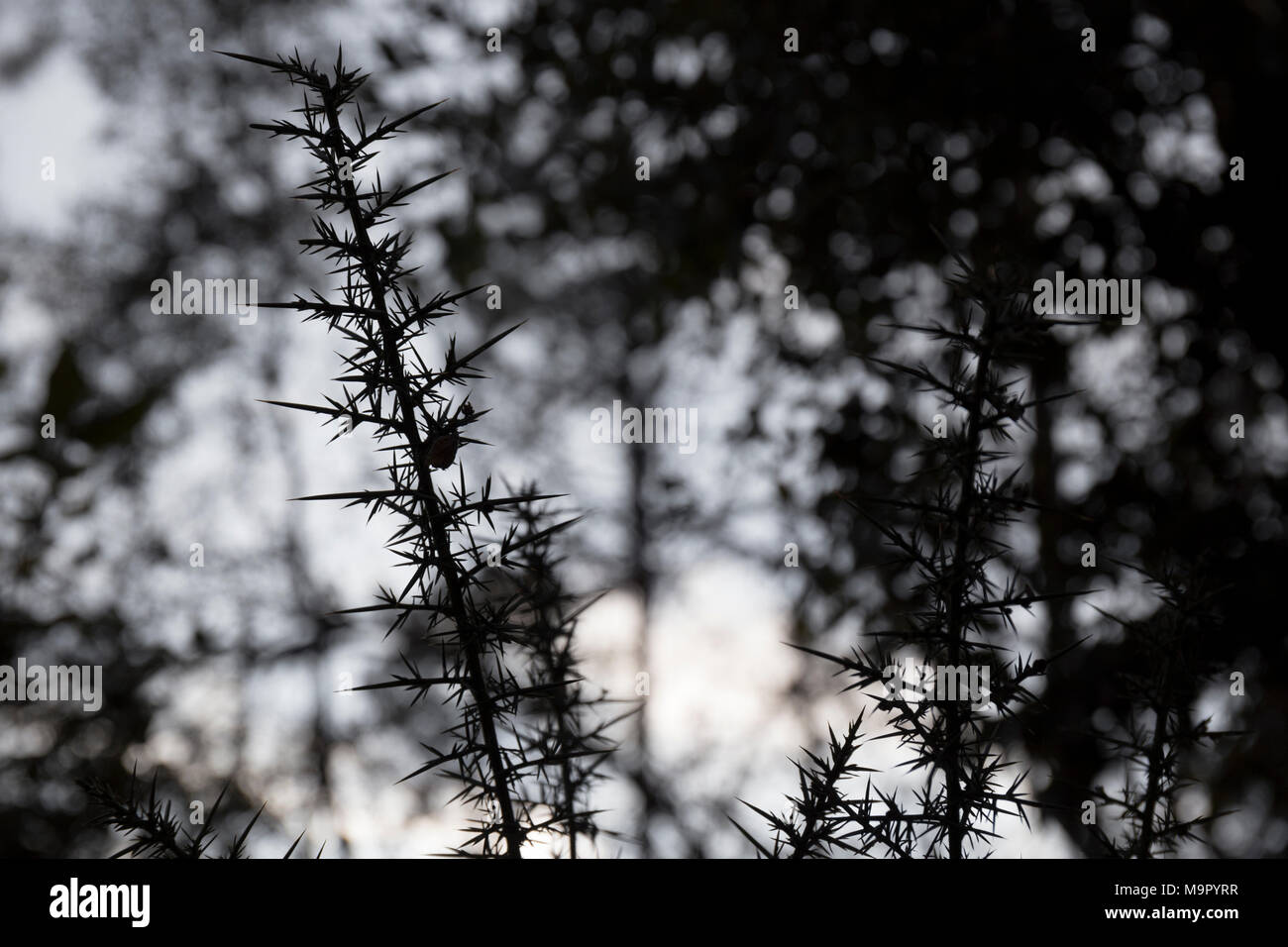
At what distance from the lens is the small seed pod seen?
573 mm

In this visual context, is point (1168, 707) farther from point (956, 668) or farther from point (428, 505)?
point (428, 505)

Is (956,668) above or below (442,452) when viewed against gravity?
below

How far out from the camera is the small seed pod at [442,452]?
0.57 meters

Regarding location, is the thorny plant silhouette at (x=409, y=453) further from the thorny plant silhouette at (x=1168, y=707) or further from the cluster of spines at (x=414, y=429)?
the thorny plant silhouette at (x=1168, y=707)

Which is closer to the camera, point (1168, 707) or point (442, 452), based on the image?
point (442, 452)

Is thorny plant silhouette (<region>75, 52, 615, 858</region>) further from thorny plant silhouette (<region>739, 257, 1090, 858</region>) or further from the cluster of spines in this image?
thorny plant silhouette (<region>739, 257, 1090, 858</region>)

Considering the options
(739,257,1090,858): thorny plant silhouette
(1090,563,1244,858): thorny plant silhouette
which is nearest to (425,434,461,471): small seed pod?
(739,257,1090,858): thorny plant silhouette

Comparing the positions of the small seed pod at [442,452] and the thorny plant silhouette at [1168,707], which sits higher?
the small seed pod at [442,452]

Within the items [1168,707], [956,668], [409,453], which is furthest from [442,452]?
[1168,707]

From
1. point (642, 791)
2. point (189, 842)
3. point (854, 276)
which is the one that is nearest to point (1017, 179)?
point (854, 276)

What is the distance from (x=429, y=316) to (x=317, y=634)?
4541 mm

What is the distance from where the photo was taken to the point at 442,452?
1.89 feet

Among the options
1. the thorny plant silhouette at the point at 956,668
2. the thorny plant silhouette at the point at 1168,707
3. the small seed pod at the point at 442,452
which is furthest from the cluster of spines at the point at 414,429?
the thorny plant silhouette at the point at 1168,707

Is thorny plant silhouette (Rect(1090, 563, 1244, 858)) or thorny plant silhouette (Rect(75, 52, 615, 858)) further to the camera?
thorny plant silhouette (Rect(1090, 563, 1244, 858))
